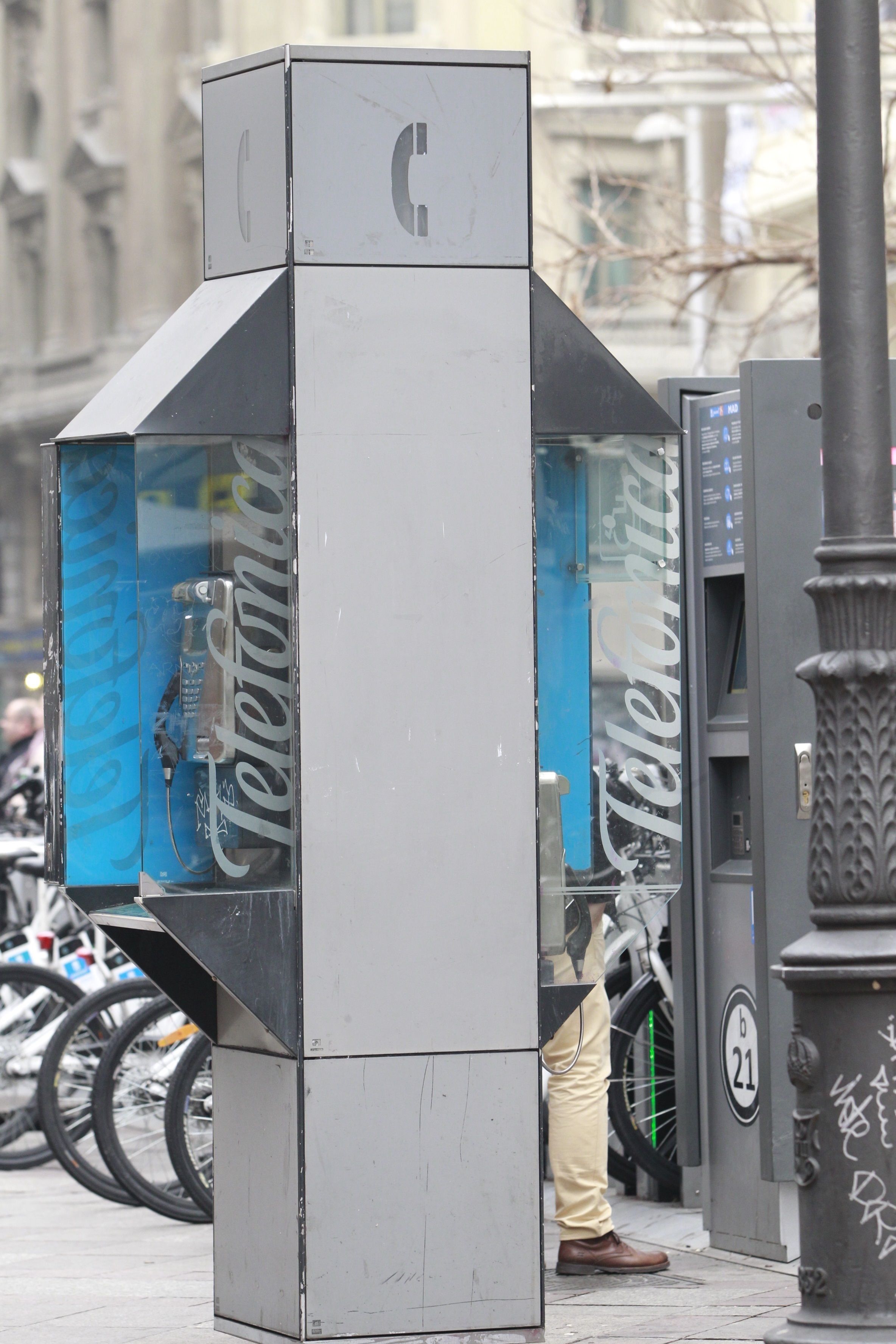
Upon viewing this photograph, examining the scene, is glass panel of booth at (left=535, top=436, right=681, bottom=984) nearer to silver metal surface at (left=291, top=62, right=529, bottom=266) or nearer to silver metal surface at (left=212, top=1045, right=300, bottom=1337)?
silver metal surface at (left=291, top=62, right=529, bottom=266)

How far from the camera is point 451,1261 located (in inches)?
179

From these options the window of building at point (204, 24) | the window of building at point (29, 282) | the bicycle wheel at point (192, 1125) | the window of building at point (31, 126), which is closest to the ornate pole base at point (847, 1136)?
the bicycle wheel at point (192, 1125)

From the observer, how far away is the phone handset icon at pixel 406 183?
4.59m

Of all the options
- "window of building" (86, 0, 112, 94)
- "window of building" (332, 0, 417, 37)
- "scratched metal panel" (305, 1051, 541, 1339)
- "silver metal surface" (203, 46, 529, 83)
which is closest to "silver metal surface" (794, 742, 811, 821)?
"scratched metal panel" (305, 1051, 541, 1339)

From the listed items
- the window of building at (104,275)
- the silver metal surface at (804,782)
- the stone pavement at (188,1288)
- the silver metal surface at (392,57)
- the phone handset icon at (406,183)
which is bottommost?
the stone pavement at (188,1288)

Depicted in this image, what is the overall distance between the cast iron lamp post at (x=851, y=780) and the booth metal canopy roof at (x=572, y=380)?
0.49 metres

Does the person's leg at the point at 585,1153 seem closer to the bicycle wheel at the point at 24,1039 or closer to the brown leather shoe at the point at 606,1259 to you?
the brown leather shoe at the point at 606,1259

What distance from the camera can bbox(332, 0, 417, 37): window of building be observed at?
36000 mm

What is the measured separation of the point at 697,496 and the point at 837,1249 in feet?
8.95

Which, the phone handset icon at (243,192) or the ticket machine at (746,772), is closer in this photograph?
the phone handset icon at (243,192)

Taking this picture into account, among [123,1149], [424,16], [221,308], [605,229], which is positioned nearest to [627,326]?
[424,16]

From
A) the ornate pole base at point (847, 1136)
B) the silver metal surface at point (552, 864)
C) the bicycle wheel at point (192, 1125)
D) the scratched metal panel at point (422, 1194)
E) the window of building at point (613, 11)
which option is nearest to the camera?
the ornate pole base at point (847, 1136)

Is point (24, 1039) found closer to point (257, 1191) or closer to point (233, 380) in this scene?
point (257, 1191)

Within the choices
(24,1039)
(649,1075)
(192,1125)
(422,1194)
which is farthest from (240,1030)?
(24,1039)
